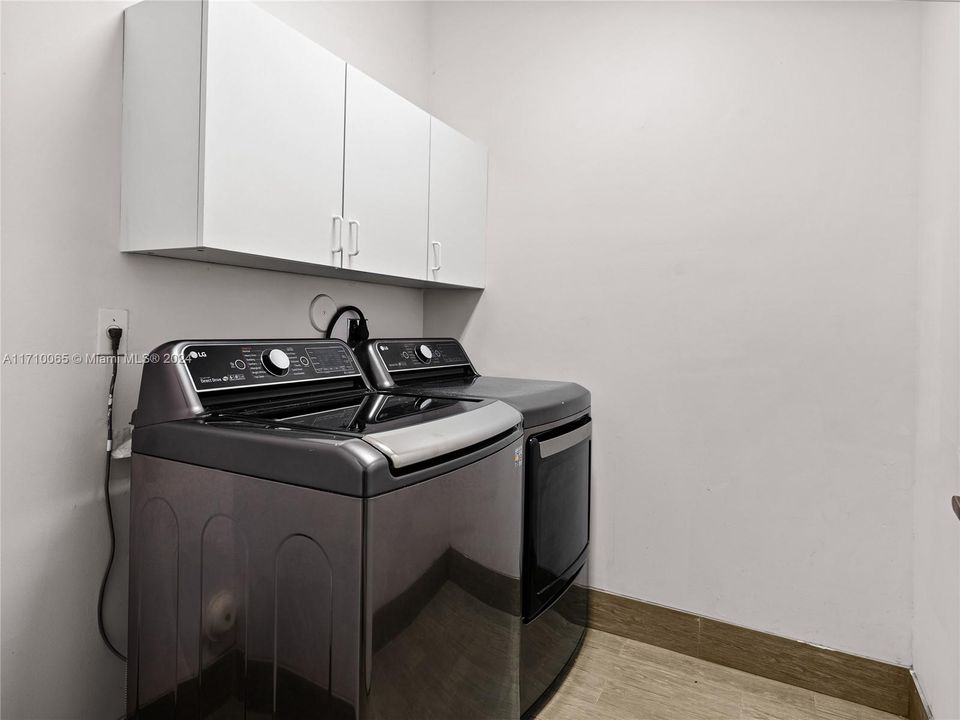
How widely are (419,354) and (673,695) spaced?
137 cm

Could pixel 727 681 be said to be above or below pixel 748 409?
below

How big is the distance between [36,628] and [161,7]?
54.4 inches

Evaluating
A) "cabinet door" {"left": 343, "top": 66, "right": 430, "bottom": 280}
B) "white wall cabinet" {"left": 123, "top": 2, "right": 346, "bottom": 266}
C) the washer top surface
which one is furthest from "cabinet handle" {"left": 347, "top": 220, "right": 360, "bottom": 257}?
the washer top surface

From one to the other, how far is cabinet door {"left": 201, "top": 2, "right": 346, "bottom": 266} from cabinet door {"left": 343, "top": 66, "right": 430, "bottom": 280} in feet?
0.18

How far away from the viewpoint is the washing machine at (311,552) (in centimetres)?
100

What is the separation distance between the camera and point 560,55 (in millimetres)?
2277

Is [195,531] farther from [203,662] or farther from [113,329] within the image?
[113,329]

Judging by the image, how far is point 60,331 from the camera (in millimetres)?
1279

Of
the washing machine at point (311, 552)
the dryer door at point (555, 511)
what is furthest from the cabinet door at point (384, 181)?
the dryer door at point (555, 511)

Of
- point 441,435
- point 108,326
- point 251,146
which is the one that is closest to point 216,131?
point 251,146

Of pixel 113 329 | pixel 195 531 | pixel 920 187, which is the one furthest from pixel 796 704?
pixel 113 329

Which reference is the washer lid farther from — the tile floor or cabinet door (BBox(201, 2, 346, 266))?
the tile floor

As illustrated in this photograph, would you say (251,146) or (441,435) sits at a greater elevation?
(251,146)

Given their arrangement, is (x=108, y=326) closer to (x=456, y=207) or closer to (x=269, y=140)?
(x=269, y=140)
